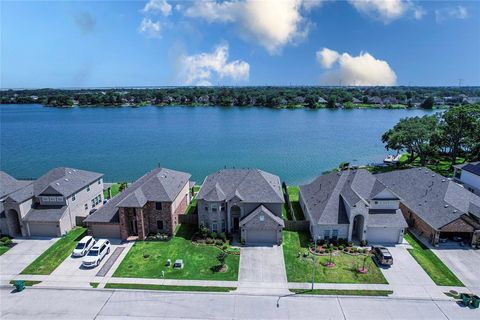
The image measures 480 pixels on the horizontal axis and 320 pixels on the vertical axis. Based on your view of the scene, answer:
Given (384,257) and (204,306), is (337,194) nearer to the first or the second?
(384,257)

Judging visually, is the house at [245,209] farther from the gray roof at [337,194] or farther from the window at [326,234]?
the window at [326,234]

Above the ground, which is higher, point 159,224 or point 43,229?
point 159,224

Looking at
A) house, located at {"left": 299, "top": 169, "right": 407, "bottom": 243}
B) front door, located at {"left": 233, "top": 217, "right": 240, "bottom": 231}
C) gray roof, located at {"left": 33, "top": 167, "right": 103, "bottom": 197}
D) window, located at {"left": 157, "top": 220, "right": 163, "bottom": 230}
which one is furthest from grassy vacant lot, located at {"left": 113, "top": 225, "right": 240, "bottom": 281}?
gray roof, located at {"left": 33, "top": 167, "right": 103, "bottom": 197}

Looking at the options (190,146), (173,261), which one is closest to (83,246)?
(173,261)

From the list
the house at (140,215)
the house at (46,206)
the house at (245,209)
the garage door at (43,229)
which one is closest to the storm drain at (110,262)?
the house at (140,215)

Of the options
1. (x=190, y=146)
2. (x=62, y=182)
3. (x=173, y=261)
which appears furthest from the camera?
(x=190, y=146)

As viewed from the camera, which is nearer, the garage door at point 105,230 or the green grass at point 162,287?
the green grass at point 162,287
